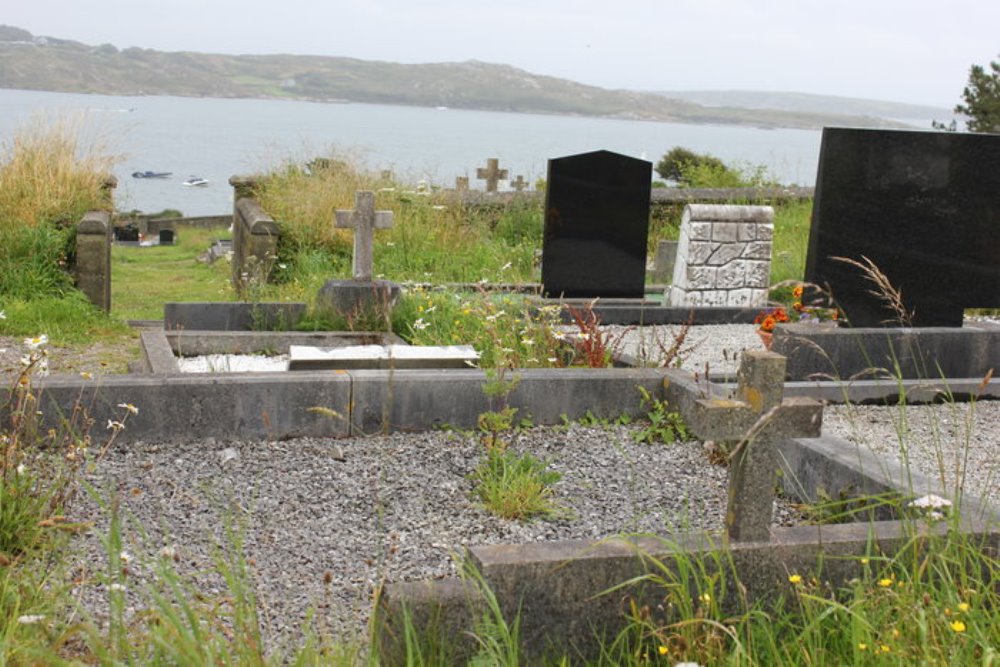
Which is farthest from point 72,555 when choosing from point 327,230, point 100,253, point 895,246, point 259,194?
point 259,194

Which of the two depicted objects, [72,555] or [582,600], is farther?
[72,555]

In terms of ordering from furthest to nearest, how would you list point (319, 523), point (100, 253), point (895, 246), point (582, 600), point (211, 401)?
1. point (100, 253)
2. point (895, 246)
3. point (211, 401)
4. point (319, 523)
5. point (582, 600)

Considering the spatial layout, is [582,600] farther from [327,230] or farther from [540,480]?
[327,230]

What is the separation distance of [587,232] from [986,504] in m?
6.12

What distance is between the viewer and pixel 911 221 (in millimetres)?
7305

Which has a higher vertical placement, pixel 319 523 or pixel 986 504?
pixel 986 504

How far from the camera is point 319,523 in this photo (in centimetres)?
418

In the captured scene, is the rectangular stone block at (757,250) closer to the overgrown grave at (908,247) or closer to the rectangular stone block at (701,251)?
the rectangular stone block at (701,251)

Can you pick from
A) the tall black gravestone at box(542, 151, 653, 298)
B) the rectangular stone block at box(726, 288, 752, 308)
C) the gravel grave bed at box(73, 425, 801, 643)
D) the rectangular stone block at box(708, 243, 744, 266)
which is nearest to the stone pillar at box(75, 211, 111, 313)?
the tall black gravestone at box(542, 151, 653, 298)

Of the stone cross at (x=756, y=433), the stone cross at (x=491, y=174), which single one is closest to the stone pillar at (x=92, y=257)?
the stone cross at (x=756, y=433)

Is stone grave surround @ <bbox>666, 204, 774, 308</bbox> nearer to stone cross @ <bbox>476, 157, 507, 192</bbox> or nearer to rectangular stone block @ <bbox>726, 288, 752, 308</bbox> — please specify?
rectangular stone block @ <bbox>726, 288, 752, 308</bbox>

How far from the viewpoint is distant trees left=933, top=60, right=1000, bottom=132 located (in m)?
24.9

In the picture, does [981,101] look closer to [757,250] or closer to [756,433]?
[757,250]

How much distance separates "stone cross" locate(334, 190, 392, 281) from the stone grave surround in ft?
9.95
